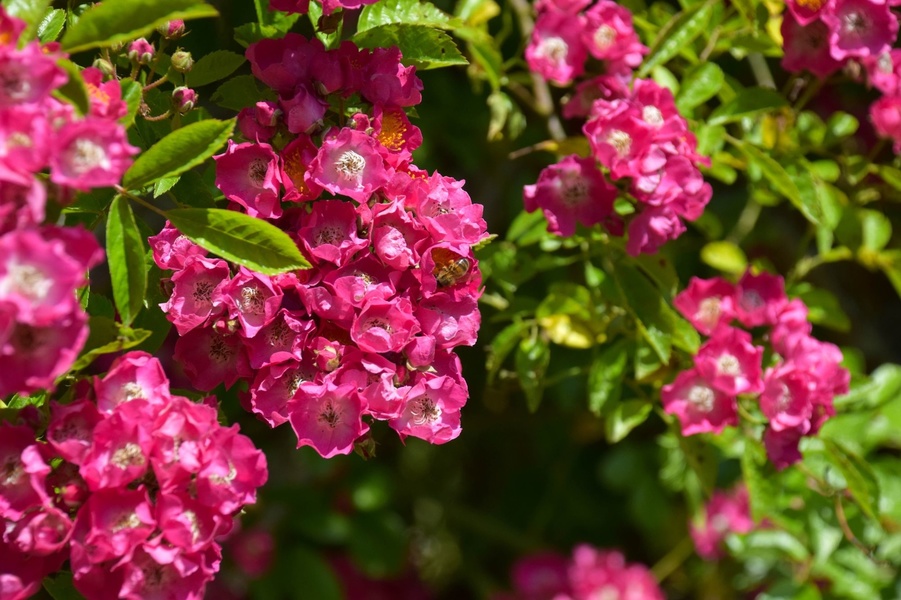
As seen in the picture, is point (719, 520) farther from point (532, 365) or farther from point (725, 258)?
point (532, 365)

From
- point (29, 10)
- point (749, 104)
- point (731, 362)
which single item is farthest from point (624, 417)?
point (29, 10)

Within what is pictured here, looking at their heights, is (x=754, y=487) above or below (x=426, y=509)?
above

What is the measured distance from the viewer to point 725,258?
1.59m

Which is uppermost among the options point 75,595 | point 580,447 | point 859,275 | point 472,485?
point 75,595

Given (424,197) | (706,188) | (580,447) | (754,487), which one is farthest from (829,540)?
(424,197)

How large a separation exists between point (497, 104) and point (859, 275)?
5.23ft

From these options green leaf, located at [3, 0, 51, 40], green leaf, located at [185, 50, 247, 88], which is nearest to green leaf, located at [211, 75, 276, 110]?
green leaf, located at [185, 50, 247, 88]

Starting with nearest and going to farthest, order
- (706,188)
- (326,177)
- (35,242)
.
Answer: (35,242) → (326,177) → (706,188)

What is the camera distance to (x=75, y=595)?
3.20 ft

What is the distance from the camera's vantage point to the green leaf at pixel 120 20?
83cm

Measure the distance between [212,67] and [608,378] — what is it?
0.66 m

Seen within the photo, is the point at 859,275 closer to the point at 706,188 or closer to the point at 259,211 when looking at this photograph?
the point at 706,188

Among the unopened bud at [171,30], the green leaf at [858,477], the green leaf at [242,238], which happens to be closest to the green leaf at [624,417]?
the green leaf at [858,477]

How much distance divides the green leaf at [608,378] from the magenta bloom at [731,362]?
4.5 inches
